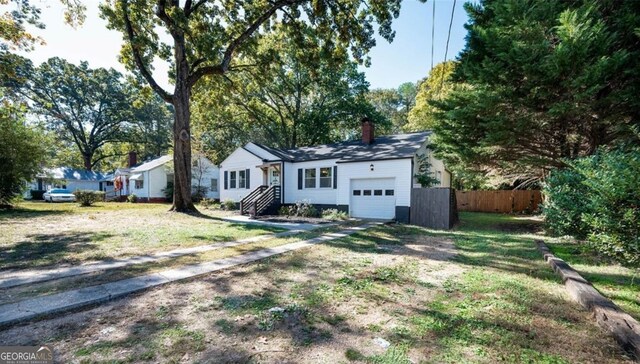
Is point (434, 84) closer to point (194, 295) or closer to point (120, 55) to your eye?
point (120, 55)

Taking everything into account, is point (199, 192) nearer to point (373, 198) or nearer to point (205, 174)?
point (205, 174)

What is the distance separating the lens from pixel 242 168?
66.1 feet

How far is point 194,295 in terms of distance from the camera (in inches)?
159

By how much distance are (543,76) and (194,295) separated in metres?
11.5

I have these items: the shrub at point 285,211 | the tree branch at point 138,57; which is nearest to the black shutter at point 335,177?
the shrub at point 285,211

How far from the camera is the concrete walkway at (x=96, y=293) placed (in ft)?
11.1

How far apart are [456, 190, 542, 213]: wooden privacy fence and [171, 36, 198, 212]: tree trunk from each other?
19.7 m

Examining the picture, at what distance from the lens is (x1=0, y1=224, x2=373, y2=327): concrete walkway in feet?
11.1

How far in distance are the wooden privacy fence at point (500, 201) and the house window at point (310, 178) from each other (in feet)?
42.4

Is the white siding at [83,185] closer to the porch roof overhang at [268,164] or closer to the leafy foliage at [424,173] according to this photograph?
the porch roof overhang at [268,164]

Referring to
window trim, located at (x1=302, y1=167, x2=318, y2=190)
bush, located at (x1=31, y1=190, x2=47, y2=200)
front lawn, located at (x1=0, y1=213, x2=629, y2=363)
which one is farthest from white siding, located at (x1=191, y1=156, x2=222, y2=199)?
front lawn, located at (x1=0, y1=213, x2=629, y2=363)

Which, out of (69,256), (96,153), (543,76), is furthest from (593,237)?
(96,153)

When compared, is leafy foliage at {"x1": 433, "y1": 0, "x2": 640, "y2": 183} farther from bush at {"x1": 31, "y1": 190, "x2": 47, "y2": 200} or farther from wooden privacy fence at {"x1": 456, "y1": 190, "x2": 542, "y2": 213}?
bush at {"x1": 31, "y1": 190, "x2": 47, "y2": 200}

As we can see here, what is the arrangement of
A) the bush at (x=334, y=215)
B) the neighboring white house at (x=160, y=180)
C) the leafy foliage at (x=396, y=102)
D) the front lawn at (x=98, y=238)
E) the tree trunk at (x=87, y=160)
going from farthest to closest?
the leafy foliage at (x=396, y=102), the tree trunk at (x=87, y=160), the neighboring white house at (x=160, y=180), the bush at (x=334, y=215), the front lawn at (x=98, y=238)
